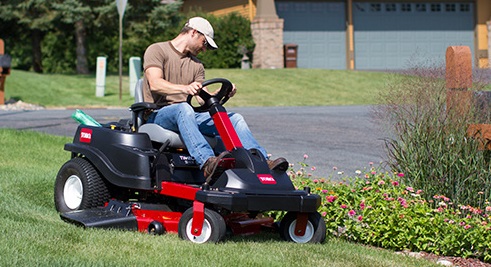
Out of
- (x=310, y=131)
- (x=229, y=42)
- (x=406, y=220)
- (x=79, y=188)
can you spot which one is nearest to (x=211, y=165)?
(x=79, y=188)

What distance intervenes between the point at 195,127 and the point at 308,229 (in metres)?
1.10

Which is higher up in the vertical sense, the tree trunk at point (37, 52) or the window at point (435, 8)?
the window at point (435, 8)

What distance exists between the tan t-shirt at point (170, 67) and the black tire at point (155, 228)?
1.07 meters

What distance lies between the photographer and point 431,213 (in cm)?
727

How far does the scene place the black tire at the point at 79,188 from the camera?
22.7ft

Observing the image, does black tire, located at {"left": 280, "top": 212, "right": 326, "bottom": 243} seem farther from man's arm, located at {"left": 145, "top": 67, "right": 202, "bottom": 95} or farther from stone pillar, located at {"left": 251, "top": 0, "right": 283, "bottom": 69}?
stone pillar, located at {"left": 251, "top": 0, "right": 283, "bottom": 69}

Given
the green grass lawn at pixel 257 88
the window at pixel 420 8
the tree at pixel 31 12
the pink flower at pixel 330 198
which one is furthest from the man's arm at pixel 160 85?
the window at pixel 420 8

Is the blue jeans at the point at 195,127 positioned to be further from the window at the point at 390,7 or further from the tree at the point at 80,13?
the window at the point at 390,7

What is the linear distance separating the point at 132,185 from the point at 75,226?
53cm

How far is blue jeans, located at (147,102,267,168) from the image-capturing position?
648 centimetres

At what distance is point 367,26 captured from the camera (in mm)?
37656

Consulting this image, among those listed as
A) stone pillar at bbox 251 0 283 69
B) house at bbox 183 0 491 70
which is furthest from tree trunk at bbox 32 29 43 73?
stone pillar at bbox 251 0 283 69

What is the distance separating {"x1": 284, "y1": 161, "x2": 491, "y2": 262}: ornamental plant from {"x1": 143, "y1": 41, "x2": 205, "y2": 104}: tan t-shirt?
1457 mm

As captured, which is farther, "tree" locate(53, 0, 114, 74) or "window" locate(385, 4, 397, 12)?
"window" locate(385, 4, 397, 12)
